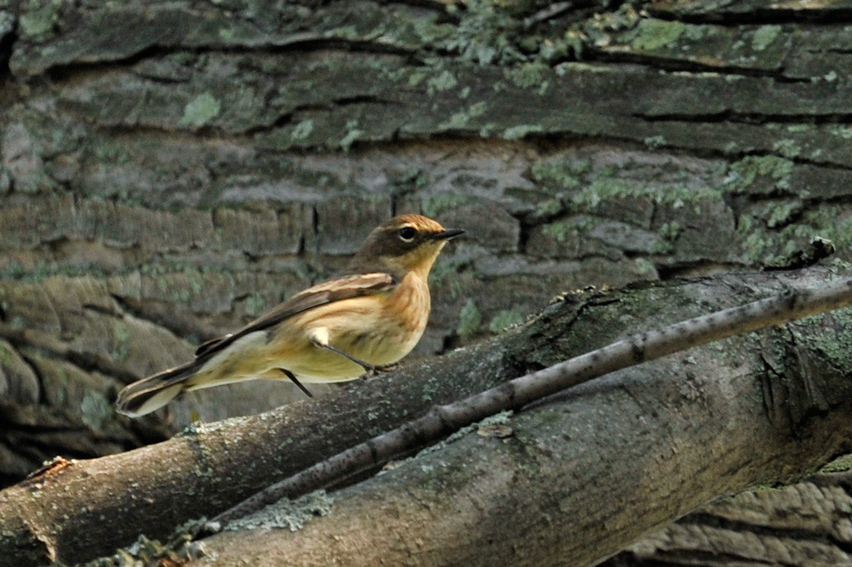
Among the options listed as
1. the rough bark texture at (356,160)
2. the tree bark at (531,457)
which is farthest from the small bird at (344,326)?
the tree bark at (531,457)

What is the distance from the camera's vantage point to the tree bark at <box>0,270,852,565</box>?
2104 millimetres

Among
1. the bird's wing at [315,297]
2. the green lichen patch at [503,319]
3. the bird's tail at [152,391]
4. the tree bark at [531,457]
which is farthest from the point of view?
the green lichen patch at [503,319]

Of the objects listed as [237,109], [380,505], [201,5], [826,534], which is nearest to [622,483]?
[380,505]

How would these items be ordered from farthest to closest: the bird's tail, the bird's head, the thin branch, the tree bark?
the bird's head, the bird's tail, the thin branch, the tree bark

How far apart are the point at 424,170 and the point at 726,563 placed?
1899 millimetres

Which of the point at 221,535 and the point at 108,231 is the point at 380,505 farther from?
the point at 108,231

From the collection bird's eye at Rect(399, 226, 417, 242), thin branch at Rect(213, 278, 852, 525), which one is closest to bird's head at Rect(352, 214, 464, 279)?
bird's eye at Rect(399, 226, 417, 242)

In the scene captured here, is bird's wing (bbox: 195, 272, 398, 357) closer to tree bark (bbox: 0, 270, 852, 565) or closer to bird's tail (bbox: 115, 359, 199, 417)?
bird's tail (bbox: 115, 359, 199, 417)

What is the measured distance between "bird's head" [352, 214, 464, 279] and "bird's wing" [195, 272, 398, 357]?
0.17 ft

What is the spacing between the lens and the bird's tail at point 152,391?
13.8ft

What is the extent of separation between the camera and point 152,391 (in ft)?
14.1

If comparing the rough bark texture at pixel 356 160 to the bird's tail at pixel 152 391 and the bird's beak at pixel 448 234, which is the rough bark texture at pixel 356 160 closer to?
the bird's beak at pixel 448 234

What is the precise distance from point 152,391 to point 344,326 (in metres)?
0.85

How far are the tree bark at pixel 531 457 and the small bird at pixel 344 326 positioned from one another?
1.87 m
